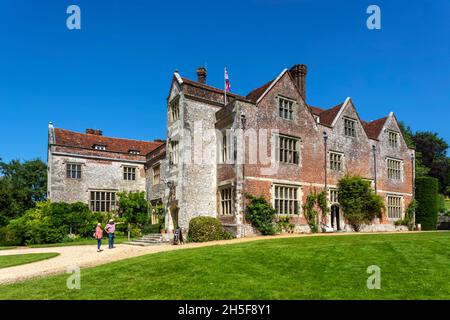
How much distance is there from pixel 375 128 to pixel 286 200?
13.6m

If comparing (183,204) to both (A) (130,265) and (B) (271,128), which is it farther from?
(A) (130,265)

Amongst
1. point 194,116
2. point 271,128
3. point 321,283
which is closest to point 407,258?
point 321,283

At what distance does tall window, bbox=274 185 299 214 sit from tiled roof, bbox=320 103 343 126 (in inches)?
270

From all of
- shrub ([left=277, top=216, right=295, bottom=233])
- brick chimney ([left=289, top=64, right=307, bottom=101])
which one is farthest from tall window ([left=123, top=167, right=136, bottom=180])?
brick chimney ([left=289, top=64, right=307, bottom=101])

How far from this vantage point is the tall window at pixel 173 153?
2115 cm

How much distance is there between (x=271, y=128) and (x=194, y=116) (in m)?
5.01

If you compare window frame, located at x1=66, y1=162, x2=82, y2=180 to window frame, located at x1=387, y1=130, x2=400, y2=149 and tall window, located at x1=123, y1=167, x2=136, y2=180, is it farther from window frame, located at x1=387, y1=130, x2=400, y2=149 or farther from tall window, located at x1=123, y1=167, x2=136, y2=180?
window frame, located at x1=387, y1=130, x2=400, y2=149

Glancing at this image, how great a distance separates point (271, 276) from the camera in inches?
309

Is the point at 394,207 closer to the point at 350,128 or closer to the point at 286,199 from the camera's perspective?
the point at 350,128

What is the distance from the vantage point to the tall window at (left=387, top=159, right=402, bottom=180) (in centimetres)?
2746

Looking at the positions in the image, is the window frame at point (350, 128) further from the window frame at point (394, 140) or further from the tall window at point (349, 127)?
the window frame at point (394, 140)

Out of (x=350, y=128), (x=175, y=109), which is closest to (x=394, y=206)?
(x=350, y=128)

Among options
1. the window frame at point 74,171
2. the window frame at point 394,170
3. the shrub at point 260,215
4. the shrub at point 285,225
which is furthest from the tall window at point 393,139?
the window frame at point 74,171
